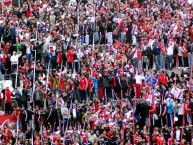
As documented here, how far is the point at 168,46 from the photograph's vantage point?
5866cm

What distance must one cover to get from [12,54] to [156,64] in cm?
800

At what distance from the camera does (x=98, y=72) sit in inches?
2255

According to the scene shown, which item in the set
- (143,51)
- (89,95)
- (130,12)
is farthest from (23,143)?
(130,12)

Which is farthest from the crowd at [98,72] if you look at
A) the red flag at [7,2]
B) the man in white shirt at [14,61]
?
the red flag at [7,2]

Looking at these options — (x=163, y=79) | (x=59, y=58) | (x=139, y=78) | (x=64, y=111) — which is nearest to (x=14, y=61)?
(x=59, y=58)

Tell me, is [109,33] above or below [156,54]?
above

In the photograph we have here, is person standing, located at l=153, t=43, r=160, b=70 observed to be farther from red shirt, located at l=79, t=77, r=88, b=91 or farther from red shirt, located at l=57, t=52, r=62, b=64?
red shirt, located at l=57, t=52, r=62, b=64

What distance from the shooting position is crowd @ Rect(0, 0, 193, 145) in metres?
53.6

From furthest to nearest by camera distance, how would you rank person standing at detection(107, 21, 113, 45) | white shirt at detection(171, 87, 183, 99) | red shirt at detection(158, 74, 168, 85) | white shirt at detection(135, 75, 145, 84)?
1. person standing at detection(107, 21, 113, 45)
2. white shirt at detection(135, 75, 145, 84)
3. red shirt at detection(158, 74, 168, 85)
4. white shirt at detection(171, 87, 183, 99)

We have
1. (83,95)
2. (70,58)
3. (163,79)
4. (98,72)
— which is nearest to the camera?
(163,79)

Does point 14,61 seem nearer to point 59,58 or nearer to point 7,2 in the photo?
point 59,58

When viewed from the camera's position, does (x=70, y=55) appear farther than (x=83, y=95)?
Yes

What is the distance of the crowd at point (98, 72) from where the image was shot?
176 ft

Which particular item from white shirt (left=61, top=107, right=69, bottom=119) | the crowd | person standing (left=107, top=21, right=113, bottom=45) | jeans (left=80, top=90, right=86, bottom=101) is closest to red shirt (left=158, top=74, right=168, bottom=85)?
the crowd
